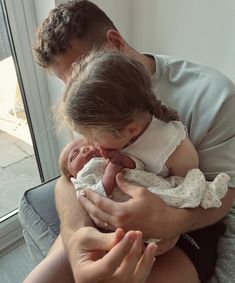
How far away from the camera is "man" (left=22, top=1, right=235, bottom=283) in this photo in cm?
85

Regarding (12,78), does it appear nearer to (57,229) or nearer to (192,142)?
(57,229)

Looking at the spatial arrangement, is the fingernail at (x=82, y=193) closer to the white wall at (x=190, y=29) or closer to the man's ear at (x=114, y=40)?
the man's ear at (x=114, y=40)

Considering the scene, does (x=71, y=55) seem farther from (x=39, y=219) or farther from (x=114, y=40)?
(x=39, y=219)

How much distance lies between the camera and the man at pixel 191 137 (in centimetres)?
85

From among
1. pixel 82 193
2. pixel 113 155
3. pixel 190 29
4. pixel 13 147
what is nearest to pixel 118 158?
pixel 113 155

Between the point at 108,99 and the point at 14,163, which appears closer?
the point at 108,99

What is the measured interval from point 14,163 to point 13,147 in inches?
3.6

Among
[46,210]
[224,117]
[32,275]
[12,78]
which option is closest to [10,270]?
[46,210]

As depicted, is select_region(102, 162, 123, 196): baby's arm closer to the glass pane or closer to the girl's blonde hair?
the girl's blonde hair

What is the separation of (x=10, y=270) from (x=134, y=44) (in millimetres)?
1280

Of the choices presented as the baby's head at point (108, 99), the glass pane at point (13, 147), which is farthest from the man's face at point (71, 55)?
the glass pane at point (13, 147)

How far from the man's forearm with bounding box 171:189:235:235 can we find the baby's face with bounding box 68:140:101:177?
10.5 inches

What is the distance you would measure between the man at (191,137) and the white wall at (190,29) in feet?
1.72

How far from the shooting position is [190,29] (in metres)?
Answer: 1.61
